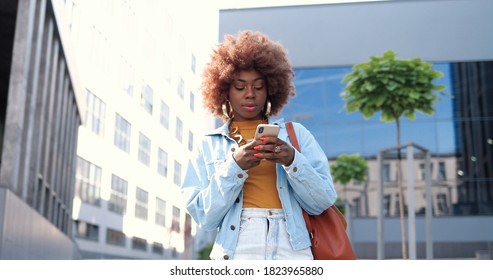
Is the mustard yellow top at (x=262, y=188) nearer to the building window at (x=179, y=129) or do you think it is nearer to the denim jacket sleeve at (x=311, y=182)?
the denim jacket sleeve at (x=311, y=182)

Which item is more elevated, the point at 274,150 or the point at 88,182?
the point at 88,182

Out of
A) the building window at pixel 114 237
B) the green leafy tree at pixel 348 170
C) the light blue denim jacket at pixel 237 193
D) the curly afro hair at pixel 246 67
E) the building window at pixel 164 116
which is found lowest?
the light blue denim jacket at pixel 237 193

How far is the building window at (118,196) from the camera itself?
70.0 ft

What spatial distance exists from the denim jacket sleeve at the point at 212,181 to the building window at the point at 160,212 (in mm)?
13947

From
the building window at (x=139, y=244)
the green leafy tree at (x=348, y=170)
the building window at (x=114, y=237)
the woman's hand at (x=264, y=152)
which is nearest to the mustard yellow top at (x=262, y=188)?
the woman's hand at (x=264, y=152)

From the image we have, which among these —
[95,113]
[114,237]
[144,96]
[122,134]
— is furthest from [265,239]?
[95,113]

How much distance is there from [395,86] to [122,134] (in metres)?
11.8

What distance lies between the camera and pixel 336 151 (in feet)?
72.0

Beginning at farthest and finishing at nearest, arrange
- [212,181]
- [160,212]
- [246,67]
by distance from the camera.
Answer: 1. [160,212]
2. [246,67]
3. [212,181]

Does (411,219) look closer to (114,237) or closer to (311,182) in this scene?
(311,182)

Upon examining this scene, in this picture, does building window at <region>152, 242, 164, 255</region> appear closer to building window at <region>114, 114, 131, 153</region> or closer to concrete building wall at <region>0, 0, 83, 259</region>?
concrete building wall at <region>0, 0, 83, 259</region>

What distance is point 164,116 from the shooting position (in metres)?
16.2

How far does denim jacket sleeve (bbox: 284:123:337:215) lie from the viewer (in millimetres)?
2023
